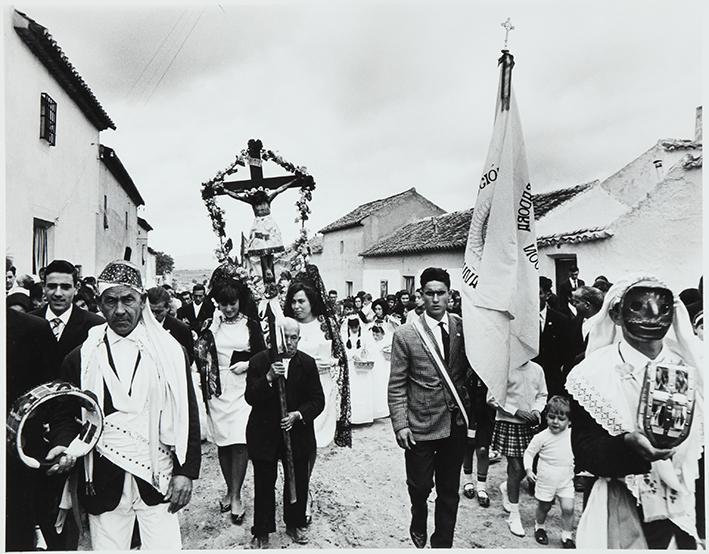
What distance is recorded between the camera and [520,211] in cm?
367

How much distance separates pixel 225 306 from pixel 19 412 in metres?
1.91

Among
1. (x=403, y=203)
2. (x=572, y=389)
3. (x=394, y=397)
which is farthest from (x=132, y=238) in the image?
(x=572, y=389)

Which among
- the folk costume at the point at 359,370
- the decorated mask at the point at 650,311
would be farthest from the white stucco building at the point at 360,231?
the decorated mask at the point at 650,311

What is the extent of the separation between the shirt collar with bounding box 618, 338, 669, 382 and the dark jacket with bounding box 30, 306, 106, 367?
3.13 metres

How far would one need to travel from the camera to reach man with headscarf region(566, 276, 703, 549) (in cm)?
226

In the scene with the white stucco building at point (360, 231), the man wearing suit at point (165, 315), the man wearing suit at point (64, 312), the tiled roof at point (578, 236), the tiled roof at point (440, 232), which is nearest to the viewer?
the man wearing suit at point (64, 312)

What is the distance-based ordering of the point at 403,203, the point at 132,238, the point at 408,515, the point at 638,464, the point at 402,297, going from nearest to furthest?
the point at 638,464 → the point at 408,515 → the point at 402,297 → the point at 132,238 → the point at 403,203

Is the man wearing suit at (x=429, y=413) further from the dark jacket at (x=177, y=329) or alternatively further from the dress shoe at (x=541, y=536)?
the dark jacket at (x=177, y=329)

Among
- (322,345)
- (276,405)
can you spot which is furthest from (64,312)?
(322,345)

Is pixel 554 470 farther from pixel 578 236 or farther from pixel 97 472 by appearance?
pixel 578 236

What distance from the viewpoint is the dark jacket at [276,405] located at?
3506 millimetres

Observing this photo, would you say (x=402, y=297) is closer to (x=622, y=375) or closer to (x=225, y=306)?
(x=225, y=306)

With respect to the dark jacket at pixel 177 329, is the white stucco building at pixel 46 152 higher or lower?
higher

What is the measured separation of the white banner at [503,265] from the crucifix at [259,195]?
151 centimetres
